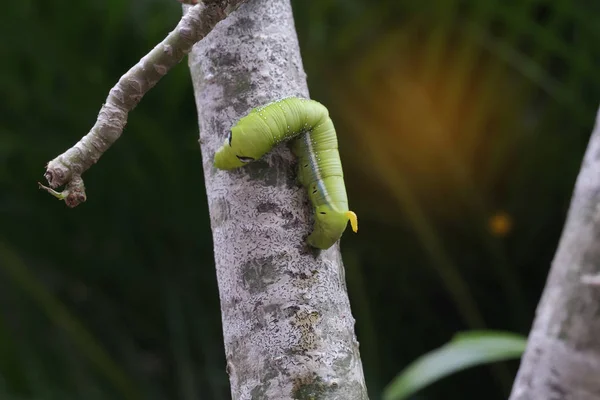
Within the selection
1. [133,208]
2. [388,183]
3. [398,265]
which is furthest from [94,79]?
[398,265]

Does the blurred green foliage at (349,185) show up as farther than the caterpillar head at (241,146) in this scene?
Yes

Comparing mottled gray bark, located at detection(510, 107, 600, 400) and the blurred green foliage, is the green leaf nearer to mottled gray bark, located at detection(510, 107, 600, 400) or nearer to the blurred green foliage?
mottled gray bark, located at detection(510, 107, 600, 400)

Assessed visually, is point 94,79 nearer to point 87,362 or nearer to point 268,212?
point 87,362

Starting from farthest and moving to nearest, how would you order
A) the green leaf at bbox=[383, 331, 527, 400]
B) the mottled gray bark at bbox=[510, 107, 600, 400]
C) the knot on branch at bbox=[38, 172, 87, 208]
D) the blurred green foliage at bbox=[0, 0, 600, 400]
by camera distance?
the blurred green foliage at bbox=[0, 0, 600, 400] → the green leaf at bbox=[383, 331, 527, 400] → the mottled gray bark at bbox=[510, 107, 600, 400] → the knot on branch at bbox=[38, 172, 87, 208]

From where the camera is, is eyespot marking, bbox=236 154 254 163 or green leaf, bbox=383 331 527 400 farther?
green leaf, bbox=383 331 527 400

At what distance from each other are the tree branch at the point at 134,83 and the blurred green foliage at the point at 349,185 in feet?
2.42

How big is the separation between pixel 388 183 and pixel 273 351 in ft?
2.96

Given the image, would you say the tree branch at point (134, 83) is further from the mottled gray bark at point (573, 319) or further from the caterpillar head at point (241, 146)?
the mottled gray bark at point (573, 319)

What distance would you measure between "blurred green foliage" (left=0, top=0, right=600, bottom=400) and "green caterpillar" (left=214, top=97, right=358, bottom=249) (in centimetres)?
69

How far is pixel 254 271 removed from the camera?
1.27 feet

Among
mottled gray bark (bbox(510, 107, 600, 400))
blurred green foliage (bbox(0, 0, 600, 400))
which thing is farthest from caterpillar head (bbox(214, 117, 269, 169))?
blurred green foliage (bbox(0, 0, 600, 400))

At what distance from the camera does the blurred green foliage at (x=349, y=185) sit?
3.61ft

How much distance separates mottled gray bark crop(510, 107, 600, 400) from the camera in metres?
0.43

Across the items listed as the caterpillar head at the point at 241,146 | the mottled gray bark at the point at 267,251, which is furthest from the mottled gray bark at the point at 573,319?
the caterpillar head at the point at 241,146
